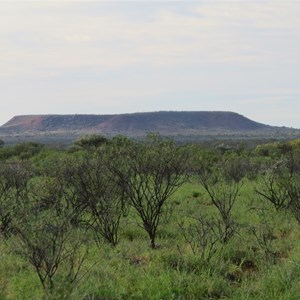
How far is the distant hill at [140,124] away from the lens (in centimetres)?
13262

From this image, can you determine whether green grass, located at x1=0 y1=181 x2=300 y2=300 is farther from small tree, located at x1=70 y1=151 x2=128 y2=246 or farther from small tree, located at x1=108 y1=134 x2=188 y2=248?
small tree, located at x1=108 y1=134 x2=188 y2=248

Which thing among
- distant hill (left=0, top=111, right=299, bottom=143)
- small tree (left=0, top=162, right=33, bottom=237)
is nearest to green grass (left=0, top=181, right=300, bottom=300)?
small tree (left=0, top=162, right=33, bottom=237)

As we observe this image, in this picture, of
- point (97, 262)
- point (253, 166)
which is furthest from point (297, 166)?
point (97, 262)

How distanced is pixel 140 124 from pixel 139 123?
85cm

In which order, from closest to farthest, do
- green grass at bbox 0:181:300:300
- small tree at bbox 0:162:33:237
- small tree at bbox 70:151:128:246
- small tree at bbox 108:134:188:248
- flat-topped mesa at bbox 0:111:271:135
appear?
green grass at bbox 0:181:300:300
small tree at bbox 70:151:128:246
small tree at bbox 108:134:188:248
small tree at bbox 0:162:33:237
flat-topped mesa at bbox 0:111:271:135

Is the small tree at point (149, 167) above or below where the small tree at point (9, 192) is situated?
above

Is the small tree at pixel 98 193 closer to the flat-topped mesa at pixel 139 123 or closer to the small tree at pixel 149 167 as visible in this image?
the small tree at pixel 149 167

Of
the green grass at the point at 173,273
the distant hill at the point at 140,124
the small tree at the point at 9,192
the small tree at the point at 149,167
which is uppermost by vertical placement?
the distant hill at the point at 140,124

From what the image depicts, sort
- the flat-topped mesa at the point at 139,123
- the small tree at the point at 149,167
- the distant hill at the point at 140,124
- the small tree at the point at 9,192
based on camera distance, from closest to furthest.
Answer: the small tree at the point at 149,167 → the small tree at the point at 9,192 → the distant hill at the point at 140,124 → the flat-topped mesa at the point at 139,123

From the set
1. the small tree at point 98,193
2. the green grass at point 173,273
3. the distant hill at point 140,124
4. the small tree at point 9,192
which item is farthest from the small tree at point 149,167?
the distant hill at point 140,124

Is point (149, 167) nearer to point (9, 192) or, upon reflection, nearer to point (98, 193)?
point (98, 193)

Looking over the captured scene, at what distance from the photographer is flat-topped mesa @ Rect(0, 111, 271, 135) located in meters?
134

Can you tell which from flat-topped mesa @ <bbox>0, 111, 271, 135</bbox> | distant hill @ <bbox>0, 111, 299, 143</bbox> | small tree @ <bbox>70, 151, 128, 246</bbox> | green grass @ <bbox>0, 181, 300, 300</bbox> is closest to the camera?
green grass @ <bbox>0, 181, 300, 300</bbox>

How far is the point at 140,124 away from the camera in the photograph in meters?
135
